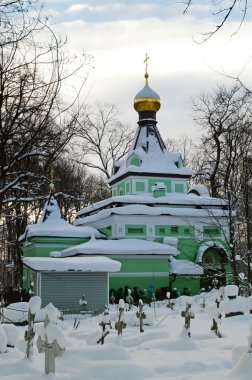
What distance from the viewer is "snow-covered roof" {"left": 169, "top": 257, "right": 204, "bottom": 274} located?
27141 millimetres

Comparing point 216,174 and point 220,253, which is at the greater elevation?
point 216,174

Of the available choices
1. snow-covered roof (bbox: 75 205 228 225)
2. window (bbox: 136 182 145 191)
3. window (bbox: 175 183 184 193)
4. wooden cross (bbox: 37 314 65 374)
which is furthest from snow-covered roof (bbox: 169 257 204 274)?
wooden cross (bbox: 37 314 65 374)

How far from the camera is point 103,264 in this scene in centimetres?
2031

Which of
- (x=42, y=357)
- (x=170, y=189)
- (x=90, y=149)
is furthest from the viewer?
(x=90, y=149)

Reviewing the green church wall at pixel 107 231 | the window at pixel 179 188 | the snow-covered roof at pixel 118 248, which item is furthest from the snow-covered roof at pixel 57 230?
the window at pixel 179 188

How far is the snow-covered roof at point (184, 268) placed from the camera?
89.0ft

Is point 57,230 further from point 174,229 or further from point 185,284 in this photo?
point 185,284

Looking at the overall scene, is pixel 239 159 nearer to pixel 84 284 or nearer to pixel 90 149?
pixel 84 284

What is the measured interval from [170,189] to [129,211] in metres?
5.13

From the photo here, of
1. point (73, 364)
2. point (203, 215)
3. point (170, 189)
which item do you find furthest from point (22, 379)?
point (170, 189)

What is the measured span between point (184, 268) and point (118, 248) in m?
3.88

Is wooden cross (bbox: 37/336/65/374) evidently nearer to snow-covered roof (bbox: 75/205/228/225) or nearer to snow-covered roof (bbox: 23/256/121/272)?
snow-covered roof (bbox: 23/256/121/272)

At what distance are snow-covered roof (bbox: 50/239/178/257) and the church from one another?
0.16ft

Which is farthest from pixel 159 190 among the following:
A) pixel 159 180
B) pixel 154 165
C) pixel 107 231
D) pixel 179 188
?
pixel 107 231
